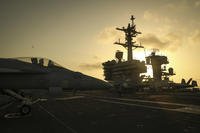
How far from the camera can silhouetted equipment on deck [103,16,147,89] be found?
96125mm

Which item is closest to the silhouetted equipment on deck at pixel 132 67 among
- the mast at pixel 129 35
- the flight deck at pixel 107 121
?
the mast at pixel 129 35

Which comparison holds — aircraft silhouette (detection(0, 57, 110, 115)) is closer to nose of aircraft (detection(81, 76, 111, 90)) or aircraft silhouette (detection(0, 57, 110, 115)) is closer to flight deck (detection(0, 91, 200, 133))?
nose of aircraft (detection(81, 76, 111, 90))

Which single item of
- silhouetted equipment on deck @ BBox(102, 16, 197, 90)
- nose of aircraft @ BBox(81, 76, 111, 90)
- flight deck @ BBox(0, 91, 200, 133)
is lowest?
flight deck @ BBox(0, 91, 200, 133)

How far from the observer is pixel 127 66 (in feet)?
324

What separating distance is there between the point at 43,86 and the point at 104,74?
9911cm

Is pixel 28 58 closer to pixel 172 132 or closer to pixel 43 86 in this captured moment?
pixel 43 86

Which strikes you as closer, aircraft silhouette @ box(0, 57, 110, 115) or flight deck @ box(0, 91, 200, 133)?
flight deck @ box(0, 91, 200, 133)

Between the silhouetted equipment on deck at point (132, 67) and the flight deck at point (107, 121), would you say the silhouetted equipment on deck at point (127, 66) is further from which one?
the flight deck at point (107, 121)

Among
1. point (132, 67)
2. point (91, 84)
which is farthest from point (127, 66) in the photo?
point (91, 84)

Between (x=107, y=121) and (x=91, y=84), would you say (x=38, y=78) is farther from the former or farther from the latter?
(x=107, y=121)

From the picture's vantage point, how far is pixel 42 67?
634 inches

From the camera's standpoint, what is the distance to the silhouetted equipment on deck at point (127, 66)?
315 ft

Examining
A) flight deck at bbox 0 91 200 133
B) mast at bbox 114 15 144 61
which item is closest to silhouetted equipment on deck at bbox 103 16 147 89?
mast at bbox 114 15 144 61

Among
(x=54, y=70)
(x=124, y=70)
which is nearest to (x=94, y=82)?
(x=54, y=70)
